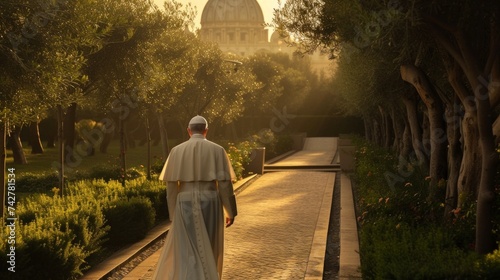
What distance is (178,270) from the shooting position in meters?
8.20

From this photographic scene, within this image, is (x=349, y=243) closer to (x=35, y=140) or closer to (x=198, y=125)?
(x=198, y=125)

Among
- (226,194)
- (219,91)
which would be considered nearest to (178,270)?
(226,194)

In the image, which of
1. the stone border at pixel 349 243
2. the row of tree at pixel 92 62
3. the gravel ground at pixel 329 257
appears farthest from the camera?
the row of tree at pixel 92 62

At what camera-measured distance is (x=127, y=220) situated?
12.9 meters

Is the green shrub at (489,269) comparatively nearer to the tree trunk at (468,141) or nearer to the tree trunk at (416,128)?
the tree trunk at (468,141)

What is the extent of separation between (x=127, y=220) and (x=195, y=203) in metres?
4.82

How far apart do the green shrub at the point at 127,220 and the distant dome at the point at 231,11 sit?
595 feet

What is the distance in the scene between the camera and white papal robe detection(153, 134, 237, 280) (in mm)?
8195

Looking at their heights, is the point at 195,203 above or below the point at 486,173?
below

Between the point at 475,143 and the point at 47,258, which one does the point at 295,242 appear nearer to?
the point at 475,143

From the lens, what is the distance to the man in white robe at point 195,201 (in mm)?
8203

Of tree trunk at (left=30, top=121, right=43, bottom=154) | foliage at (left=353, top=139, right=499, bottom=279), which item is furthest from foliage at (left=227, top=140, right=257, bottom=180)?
tree trunk at (left=30, top=121, right=43, bottom=154)

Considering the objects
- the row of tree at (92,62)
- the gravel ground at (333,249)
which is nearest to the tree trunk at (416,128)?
the gravel ground at (333,249)

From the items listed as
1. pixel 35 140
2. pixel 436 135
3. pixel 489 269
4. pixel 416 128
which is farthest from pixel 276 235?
pixel 35 140
